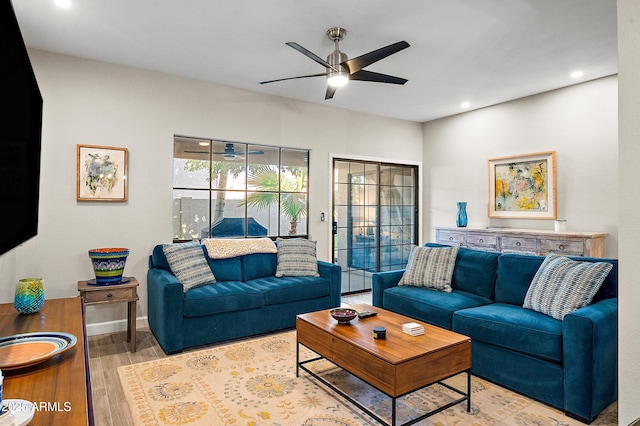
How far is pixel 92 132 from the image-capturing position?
146 inches

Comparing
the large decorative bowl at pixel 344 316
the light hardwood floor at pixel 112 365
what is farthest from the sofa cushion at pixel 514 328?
the light hardwood floor at pixel 112 365

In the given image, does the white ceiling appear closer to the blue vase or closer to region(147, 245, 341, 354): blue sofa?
the blue vase

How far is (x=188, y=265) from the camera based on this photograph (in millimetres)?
3623

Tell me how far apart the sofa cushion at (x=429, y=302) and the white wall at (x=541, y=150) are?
2009 millimetres

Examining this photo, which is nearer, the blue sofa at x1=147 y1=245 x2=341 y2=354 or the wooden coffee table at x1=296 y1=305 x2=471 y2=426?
the wooden coffee table at x1=296 y1=305 x2=471 y2=426

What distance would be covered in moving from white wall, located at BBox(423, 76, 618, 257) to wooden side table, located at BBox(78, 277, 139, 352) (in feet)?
14.7

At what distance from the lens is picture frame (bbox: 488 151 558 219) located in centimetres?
462

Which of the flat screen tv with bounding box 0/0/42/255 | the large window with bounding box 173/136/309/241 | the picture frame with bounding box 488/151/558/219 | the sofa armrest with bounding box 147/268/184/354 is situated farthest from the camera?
the picture frame with bounding box 488/151/558/219

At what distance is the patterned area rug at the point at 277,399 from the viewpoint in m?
2.23

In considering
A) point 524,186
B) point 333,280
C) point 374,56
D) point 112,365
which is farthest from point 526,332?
point 112,365

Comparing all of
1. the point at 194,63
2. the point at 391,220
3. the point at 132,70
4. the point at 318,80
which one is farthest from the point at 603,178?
the point at 132,70

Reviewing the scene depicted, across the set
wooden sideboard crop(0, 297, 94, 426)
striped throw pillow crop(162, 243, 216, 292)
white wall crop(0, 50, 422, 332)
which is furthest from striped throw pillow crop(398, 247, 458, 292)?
wooden sideboard crop(0, 297, 94, 426)

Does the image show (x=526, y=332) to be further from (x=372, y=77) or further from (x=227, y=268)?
(x=227, y=268)

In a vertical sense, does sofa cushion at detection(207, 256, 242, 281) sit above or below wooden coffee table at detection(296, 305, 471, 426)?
above
